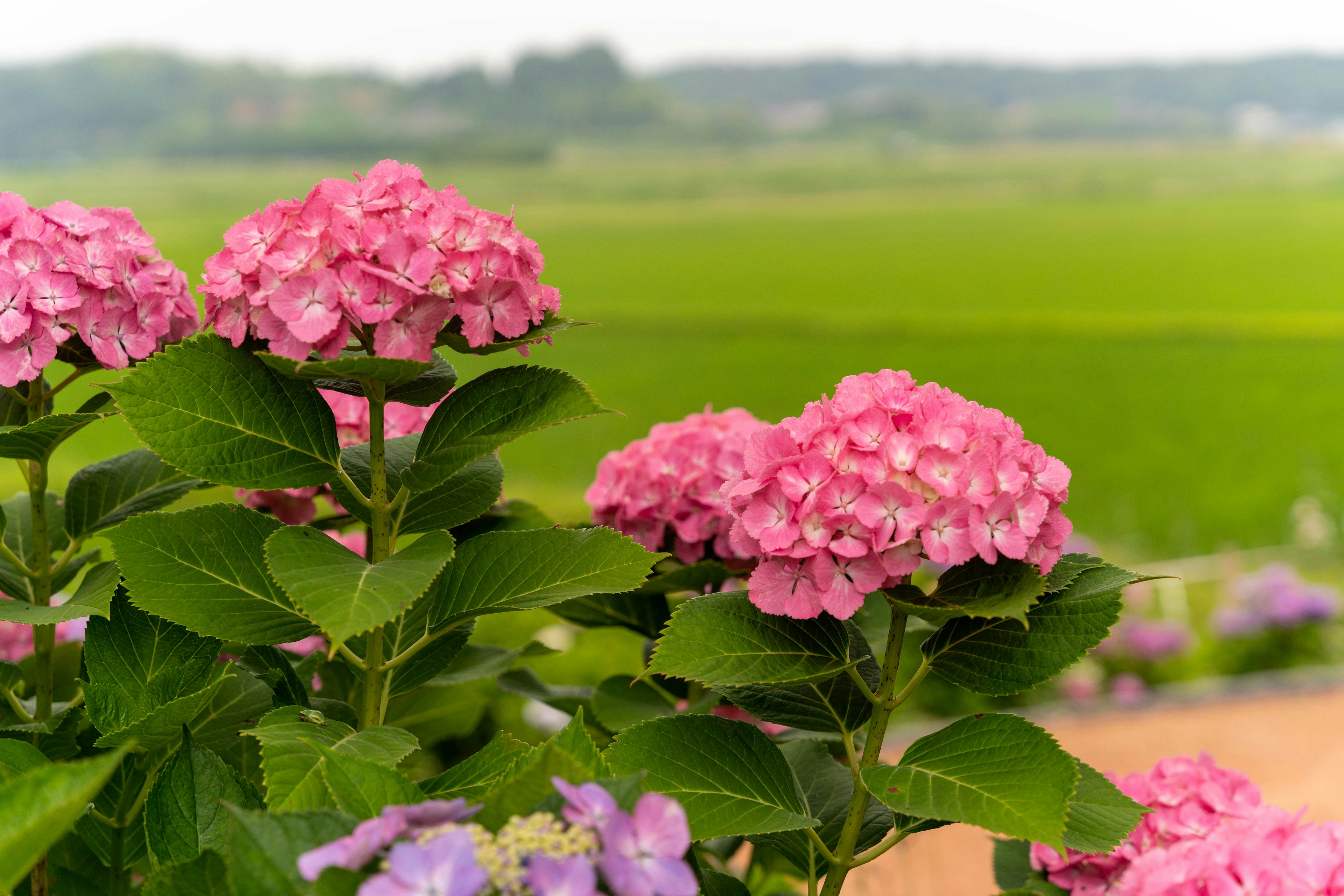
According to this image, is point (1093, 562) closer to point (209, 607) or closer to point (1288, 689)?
point (209, 607)

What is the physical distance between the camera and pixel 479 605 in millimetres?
1017

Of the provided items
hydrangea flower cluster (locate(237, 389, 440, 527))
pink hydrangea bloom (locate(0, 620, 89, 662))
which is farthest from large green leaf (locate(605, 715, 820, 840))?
pink hydrangea bloom (locate(0, 620, 89, 662))

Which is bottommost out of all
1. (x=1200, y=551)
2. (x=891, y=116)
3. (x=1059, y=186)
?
(x=1200, y=551)

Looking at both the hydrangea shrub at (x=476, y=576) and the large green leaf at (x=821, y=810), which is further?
the large green leaf at (x=821, y=810)

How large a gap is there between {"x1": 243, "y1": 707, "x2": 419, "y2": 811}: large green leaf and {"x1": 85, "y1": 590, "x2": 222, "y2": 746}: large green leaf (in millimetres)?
117

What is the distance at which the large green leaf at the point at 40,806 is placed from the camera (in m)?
0.55

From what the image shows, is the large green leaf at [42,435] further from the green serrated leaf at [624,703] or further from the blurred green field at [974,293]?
the blurred green field at [974,293]

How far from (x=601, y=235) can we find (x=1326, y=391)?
1148 inches

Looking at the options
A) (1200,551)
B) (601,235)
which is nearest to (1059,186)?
(601,235)

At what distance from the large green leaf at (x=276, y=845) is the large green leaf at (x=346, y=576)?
0.15 metres

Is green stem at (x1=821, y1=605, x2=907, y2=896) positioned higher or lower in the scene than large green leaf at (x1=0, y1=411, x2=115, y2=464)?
lower

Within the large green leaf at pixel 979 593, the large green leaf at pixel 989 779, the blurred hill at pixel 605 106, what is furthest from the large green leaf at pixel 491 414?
the blurred hill at pixel 605 106

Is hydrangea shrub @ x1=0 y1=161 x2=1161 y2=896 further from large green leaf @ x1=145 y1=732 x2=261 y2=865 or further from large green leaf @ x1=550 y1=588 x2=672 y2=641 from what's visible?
large green leaf @ x1=550 y1=588 x2=672 y2=641

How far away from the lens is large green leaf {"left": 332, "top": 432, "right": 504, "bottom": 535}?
108 cm
